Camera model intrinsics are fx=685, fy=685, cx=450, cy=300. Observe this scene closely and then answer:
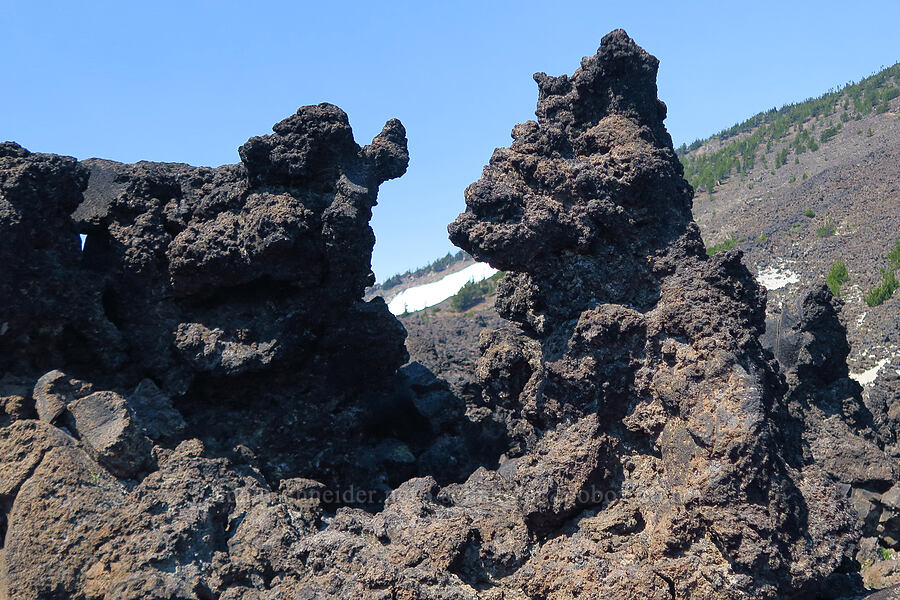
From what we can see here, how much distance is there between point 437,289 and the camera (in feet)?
170

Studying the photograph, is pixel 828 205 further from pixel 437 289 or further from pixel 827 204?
pixel 437 289

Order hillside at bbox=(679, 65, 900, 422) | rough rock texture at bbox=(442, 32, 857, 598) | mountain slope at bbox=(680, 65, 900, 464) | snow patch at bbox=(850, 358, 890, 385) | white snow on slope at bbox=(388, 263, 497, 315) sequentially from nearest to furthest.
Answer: rough rock texture at bbox=(442, 32, 857, 598) → snow patch at bbox=(850, 358, 890, 385) → mountain slope at bbox=(680, 65, 900, 464) → hillside at bbox=(679, 65, 900, 422) → white snow on slope at bbox=(388, 263, 497, 315)

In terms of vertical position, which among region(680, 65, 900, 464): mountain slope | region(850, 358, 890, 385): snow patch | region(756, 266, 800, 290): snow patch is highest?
region(680, 65, 900, 464): mountain slope

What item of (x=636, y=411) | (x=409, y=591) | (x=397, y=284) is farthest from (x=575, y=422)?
(x=397, y=284)

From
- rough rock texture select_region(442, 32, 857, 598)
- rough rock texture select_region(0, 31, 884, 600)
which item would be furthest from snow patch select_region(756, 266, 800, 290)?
rough rock texture select_region(442, 32, 857, 598)

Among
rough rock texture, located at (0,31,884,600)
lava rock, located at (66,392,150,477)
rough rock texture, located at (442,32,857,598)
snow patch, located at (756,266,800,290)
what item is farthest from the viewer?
snow patch, located at (756,266,800,290)

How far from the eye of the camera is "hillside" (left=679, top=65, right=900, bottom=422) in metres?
19.5

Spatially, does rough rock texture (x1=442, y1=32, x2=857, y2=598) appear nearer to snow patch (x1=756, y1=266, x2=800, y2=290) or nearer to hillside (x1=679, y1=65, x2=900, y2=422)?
hillside (x1=679, y1=65, x2=900, y2=422)

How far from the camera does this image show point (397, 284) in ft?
200

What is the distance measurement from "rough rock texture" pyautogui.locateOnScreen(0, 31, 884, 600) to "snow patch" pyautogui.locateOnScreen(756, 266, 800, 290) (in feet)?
59.6

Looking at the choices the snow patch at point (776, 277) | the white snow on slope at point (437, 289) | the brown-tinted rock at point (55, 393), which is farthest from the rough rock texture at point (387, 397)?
the white snow on slope at point (437, 289)

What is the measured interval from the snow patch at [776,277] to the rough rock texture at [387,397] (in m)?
18.2

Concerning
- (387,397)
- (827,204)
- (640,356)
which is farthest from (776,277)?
(640,356)

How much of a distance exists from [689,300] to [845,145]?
40.5 m
